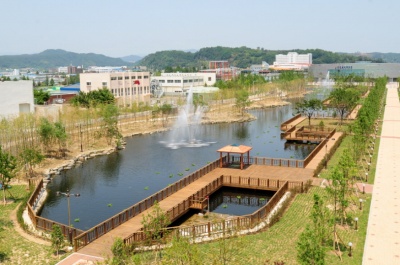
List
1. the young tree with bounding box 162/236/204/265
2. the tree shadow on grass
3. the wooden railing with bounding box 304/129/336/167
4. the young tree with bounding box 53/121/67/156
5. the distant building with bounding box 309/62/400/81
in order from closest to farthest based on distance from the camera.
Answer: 1. the young tree with bounding box 162/236/204/265
2. the tree shadow on grass
3. the wooden railing with bounding box 304/129/336/167
4. the young tree with bounding box 53/121/67/156
5. the distant building with bounding box 309/62/400/81

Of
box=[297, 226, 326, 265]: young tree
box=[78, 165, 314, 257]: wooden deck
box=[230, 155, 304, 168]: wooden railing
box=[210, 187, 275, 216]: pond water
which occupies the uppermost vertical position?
box=[297, 226, 326, 265]: young tree

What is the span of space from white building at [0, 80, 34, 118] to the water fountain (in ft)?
57.0

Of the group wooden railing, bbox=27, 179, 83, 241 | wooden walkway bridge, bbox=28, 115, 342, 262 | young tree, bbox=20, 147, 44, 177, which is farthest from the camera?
young tree, bbox=20, 147, 44, 177

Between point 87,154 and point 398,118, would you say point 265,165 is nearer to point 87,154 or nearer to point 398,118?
point 87,154

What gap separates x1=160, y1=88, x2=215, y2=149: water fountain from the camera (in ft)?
147

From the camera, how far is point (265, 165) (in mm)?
31969

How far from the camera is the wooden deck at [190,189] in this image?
17875 millimetres

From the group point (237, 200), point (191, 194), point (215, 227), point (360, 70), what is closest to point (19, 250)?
point (215, 227)

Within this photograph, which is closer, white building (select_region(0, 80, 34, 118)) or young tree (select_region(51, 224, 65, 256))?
young tree (select_region(51, 224, 65, 256))

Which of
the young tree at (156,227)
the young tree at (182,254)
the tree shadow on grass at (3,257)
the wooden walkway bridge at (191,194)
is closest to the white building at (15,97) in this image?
the wooden walkway bridge at (191,194)

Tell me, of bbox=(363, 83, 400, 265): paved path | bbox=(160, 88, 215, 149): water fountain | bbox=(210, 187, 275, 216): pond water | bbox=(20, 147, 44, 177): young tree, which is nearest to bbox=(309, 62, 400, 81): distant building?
bbox=(160, 88, 215, 149): water fountain

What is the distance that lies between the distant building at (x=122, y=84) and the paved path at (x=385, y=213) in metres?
47.1

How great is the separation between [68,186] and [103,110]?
15.9 meters

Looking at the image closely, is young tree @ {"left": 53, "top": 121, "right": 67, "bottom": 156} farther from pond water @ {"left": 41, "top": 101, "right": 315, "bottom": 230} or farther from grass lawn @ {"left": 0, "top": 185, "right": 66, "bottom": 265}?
grass lawn @ {"left": 0, "top": 185, "right": 66, "bottom": 265}
